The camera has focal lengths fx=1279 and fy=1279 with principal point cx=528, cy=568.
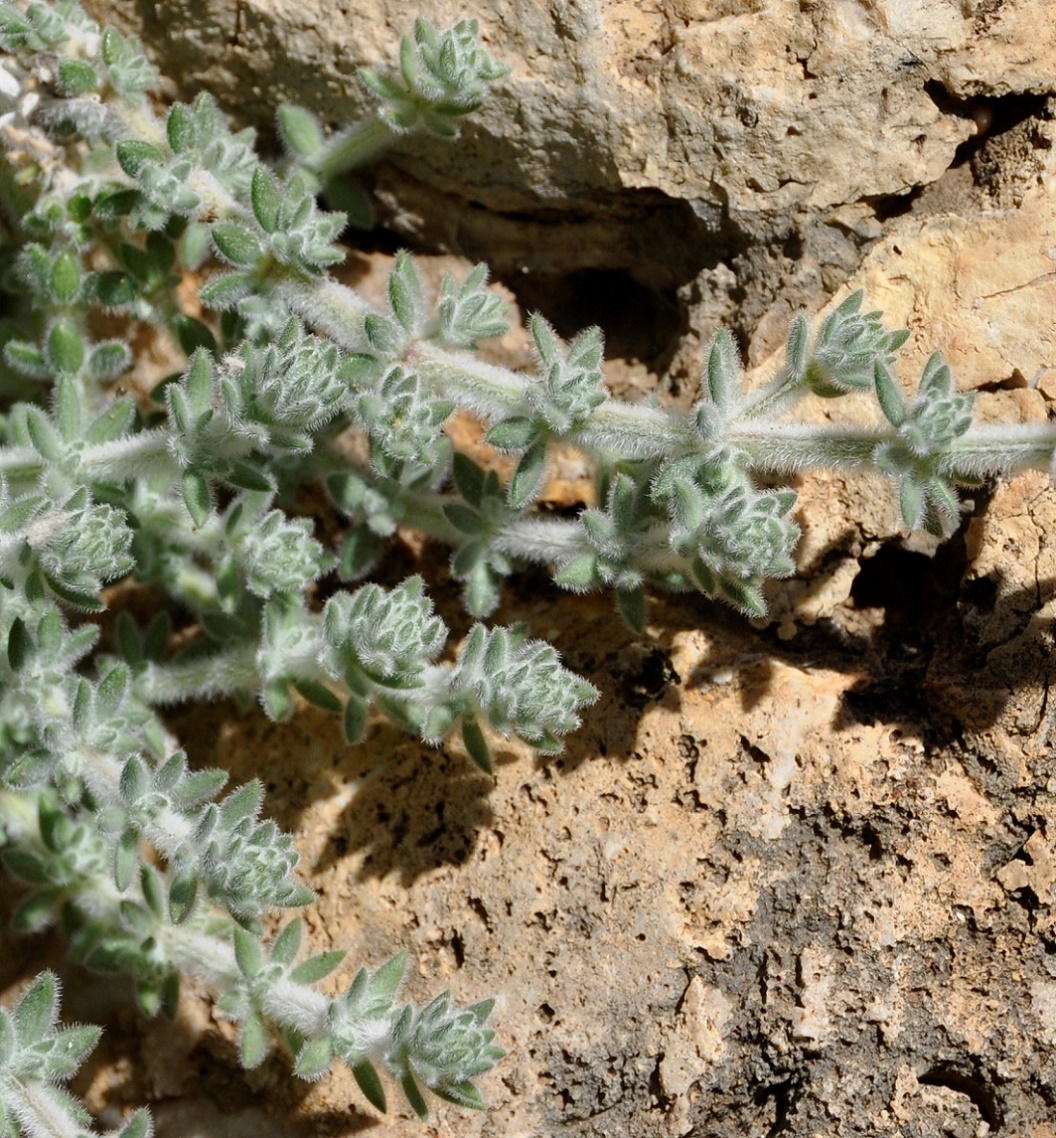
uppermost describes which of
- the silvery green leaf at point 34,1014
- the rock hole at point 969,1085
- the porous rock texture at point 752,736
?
the porous rock texture at point 752,736

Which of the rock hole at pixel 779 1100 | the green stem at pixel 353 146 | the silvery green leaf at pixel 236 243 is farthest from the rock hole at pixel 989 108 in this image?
the rock hole at pixel 779 1100

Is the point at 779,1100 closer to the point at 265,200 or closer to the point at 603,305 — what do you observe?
the point at 603,305

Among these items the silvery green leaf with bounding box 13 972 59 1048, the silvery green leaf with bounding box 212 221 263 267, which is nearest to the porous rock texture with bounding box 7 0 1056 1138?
the silvery green leaf with bounding box 13 972 59 1048

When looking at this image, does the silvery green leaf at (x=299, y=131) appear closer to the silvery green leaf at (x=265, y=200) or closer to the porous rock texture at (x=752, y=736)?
the porous rock texture at (x=752, y=736)

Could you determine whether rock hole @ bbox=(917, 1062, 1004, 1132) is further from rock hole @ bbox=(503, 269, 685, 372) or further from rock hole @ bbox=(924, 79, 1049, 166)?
rock hole @ bbox=(924, 79, 1049, 166)

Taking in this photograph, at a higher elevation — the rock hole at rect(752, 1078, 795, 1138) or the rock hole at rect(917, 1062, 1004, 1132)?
the rock hole at rect(917, 1062, 1004, 1132)

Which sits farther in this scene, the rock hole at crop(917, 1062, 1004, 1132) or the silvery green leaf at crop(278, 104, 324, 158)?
the silvery green leaf at crop(278, 104, 324, 158)

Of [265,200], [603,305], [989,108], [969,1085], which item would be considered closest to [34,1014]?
[265,200]

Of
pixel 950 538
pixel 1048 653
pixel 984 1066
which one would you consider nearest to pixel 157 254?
pixel 950 538
